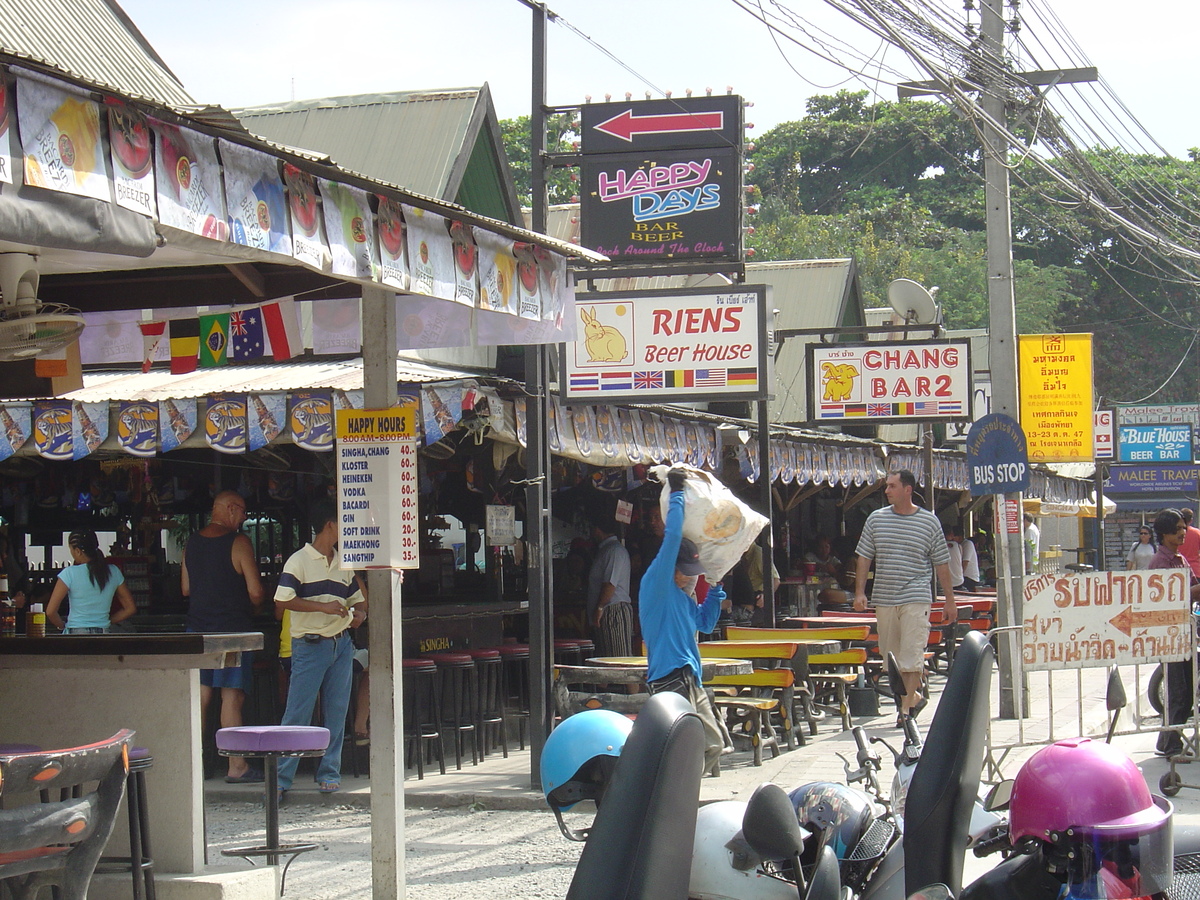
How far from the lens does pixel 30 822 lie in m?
4.43

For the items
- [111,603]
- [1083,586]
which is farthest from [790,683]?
[111,603]

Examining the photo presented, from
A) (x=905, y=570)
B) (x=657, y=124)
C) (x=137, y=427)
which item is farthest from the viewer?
(x=905, y=570)

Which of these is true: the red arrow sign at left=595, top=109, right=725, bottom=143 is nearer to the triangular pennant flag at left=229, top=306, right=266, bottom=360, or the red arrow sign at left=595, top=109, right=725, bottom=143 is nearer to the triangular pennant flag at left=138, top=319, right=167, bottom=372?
the triangular pennant flag at left=229, top=306, right=266, bottom=360

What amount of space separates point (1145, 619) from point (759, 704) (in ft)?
9.47

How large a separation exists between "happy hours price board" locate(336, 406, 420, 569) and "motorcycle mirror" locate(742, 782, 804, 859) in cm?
337

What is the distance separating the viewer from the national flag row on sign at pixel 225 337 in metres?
7.68

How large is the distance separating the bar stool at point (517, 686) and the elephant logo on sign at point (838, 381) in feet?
22.3

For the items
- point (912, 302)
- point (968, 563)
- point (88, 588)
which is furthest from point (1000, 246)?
point (968, 563)

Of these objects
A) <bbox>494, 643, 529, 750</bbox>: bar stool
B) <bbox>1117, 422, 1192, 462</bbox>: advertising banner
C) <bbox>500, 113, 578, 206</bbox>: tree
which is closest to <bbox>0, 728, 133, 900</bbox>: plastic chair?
<bbox>494, 643, 529, 750</bbox>: bar stool

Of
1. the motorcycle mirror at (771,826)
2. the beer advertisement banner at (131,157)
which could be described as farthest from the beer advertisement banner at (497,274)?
the motorcycle mirror at (771,826)

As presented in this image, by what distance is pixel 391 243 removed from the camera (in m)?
5.79

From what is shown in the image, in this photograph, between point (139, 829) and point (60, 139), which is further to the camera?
point (139, 829)

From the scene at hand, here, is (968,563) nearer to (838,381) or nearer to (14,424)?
(838,381)

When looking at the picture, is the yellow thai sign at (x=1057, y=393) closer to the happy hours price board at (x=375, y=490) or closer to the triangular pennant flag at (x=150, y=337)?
the triangular pennant flag at (x=150, y=337)
